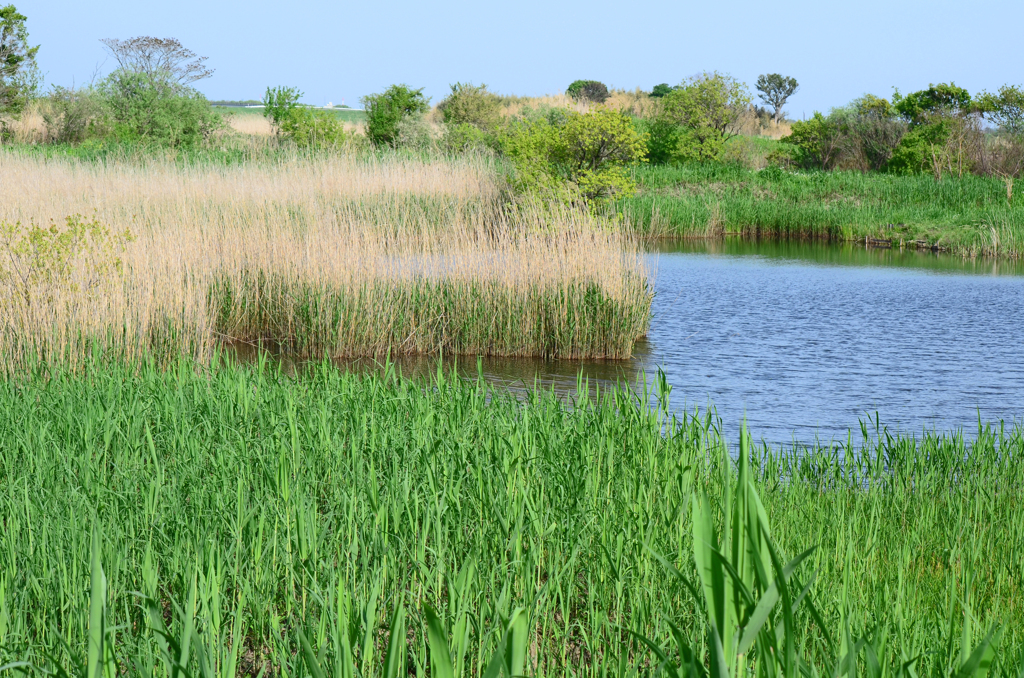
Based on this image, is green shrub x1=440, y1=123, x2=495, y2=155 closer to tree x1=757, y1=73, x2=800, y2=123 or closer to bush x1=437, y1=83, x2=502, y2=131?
bush x1=437, y1=83, x2=502, y2=131

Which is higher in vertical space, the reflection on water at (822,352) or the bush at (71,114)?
the bush at (71,114)

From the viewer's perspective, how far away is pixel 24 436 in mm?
4391

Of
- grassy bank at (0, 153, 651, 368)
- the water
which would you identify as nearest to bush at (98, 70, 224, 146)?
the water

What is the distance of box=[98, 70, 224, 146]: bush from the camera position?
101 feet

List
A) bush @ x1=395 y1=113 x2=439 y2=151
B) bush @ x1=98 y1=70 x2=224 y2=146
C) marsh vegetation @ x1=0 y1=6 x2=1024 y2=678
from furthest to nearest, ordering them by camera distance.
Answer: bush @ x1=98 y1=70 x2=224 y2=146, bush @ x1=395 y1=113 x2=439 y2=151, marsh vegetation @ x1=0 y1=6 x2=1024 y2=678

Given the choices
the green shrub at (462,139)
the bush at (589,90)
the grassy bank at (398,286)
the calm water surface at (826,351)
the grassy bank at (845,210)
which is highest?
the bush at (589,90)

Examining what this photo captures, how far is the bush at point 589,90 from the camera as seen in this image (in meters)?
60.4

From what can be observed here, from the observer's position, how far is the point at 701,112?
121ft

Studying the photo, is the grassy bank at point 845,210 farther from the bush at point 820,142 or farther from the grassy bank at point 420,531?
the grassy bank at point 420,531

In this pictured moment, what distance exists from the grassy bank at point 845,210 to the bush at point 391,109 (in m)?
8.20

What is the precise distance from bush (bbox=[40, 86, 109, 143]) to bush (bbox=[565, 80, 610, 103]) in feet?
102

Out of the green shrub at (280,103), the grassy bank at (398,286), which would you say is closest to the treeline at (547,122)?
the green shrub at (280,103)

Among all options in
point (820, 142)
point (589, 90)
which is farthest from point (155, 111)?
point (589, 90)

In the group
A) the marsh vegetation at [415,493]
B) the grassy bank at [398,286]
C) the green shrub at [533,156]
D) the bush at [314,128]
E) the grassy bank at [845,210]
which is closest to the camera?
the marsh vegetation at [415,493]
